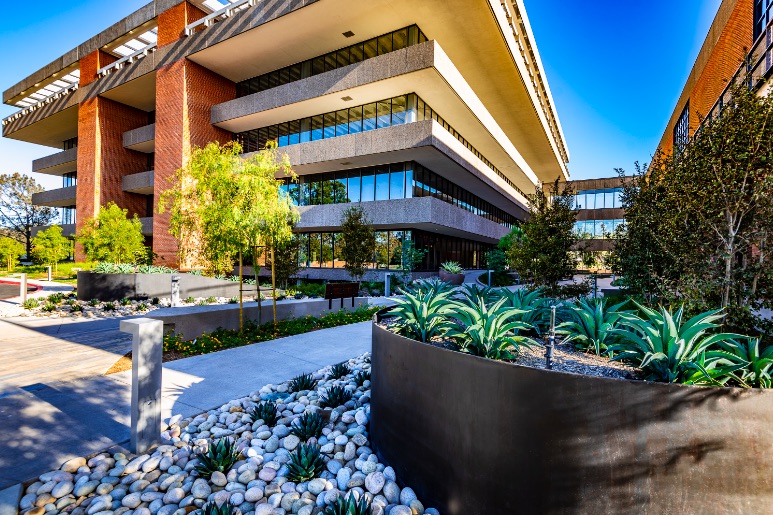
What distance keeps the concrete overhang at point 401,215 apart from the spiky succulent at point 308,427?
59.1ft

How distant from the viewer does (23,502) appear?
3.24m

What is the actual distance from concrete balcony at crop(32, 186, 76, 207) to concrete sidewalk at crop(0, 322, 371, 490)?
4674cm

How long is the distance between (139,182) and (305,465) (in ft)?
126

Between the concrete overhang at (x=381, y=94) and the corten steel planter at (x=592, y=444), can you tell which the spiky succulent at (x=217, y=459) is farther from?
the concrete overhang at (x=381, y=94)

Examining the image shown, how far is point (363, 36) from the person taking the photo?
78.8ft

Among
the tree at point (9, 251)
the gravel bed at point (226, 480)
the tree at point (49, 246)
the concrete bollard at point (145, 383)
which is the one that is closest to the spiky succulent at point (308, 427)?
the gravel bed at point (226, 480)

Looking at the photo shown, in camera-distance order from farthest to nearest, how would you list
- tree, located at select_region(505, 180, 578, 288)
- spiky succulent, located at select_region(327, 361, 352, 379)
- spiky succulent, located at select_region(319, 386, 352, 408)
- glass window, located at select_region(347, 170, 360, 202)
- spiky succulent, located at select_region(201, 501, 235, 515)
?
glass window, located at select_region(347, 170, 360, 202)
tree, located at select_region(505, 180, 578, 288)
spiky succulent, located at select_region(327, 361, 352, 379)
spiky succulent, located at select_region(319, 386, 352, 408)
spiky succulent, located at select_region(201, 501, 235, 515)

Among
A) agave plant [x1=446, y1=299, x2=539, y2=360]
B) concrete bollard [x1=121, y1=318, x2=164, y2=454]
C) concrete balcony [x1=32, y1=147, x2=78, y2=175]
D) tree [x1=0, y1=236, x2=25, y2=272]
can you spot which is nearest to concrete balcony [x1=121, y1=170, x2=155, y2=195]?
concrete balcony [x1=32, y1=147, x2=78, y2=175]

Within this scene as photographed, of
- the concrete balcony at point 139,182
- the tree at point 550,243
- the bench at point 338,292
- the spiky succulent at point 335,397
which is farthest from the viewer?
the concrete balcony at point 139,182

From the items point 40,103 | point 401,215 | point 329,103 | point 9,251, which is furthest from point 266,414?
point 40,103

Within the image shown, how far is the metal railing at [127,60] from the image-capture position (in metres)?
31.0

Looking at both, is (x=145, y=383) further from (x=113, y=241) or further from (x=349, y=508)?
(x=113, y=241)

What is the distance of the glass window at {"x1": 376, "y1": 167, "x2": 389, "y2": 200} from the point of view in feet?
82.3

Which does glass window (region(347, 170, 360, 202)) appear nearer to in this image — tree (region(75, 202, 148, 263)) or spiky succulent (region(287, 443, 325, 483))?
tree (region(75, 202, 148, 263))
